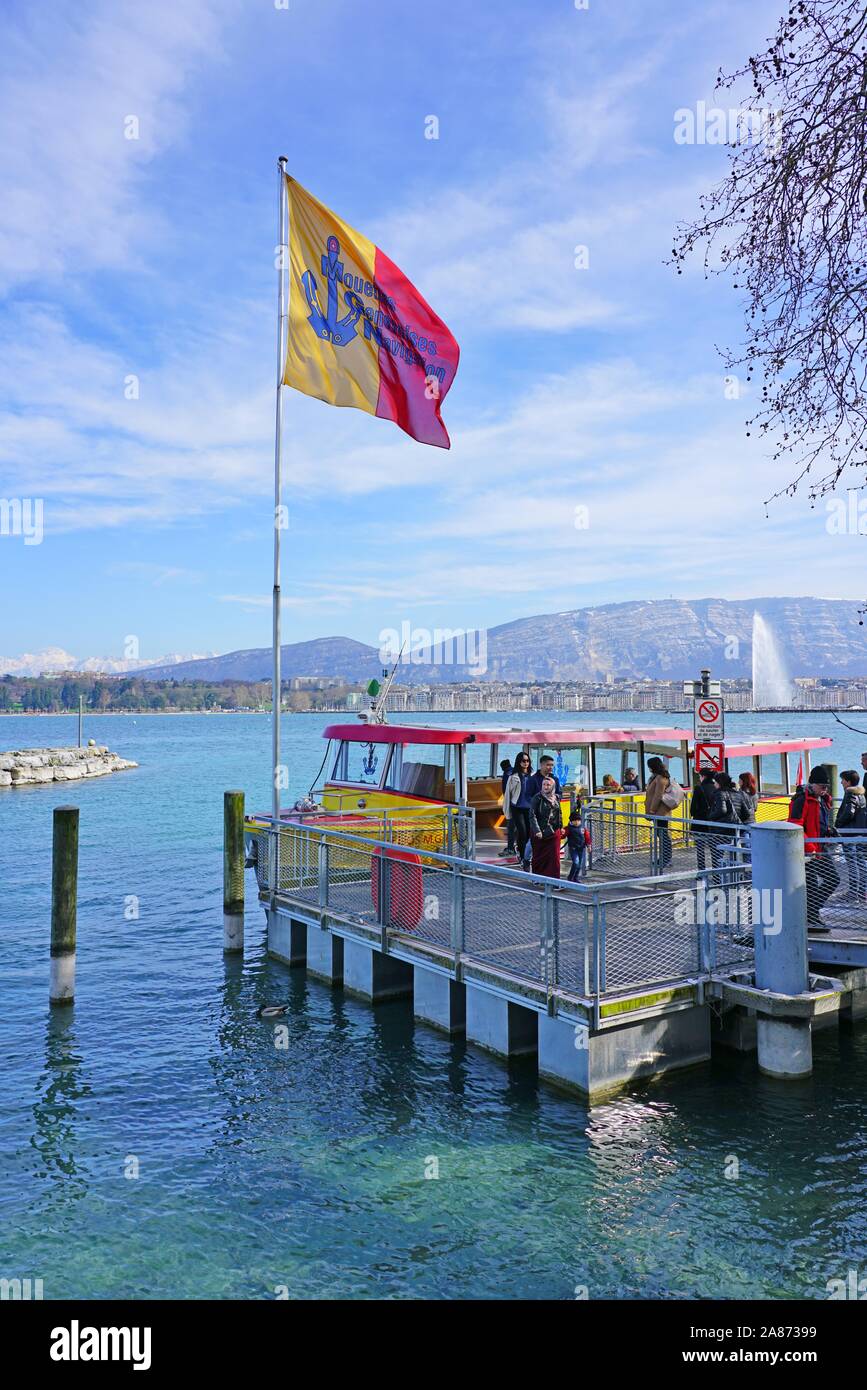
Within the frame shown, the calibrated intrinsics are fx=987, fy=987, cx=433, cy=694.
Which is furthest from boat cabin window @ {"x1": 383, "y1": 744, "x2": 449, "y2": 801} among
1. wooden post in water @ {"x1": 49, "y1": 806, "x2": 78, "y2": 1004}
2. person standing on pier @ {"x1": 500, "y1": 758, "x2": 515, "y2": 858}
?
wooden post in water @ {"x1": 49, "y1": 806, "x2": 78, "y2": 1004}

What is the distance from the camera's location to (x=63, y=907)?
14.8 metres

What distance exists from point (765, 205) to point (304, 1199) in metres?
8.96

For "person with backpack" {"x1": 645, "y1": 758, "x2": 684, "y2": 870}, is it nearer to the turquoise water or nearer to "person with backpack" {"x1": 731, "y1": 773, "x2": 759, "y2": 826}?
"person with backpack" {"x1": 731, "y1": 773, "x2": 759, "y2": 826}

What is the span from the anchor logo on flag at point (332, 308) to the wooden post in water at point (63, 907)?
8.52m

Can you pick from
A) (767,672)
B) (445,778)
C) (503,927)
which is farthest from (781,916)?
(767,672)

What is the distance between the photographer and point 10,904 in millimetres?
25453

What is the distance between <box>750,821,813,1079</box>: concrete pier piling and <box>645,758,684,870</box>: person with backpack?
5.16m

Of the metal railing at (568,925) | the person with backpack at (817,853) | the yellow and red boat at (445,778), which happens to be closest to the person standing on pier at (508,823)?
the yellow and red boat at (445,778)

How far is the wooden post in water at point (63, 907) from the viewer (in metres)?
14.9

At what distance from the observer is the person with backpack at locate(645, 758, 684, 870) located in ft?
52.7

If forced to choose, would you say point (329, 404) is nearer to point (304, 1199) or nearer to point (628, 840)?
point (628, 840)

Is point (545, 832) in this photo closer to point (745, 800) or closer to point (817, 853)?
point (817, 853)

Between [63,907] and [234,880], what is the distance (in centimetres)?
372
